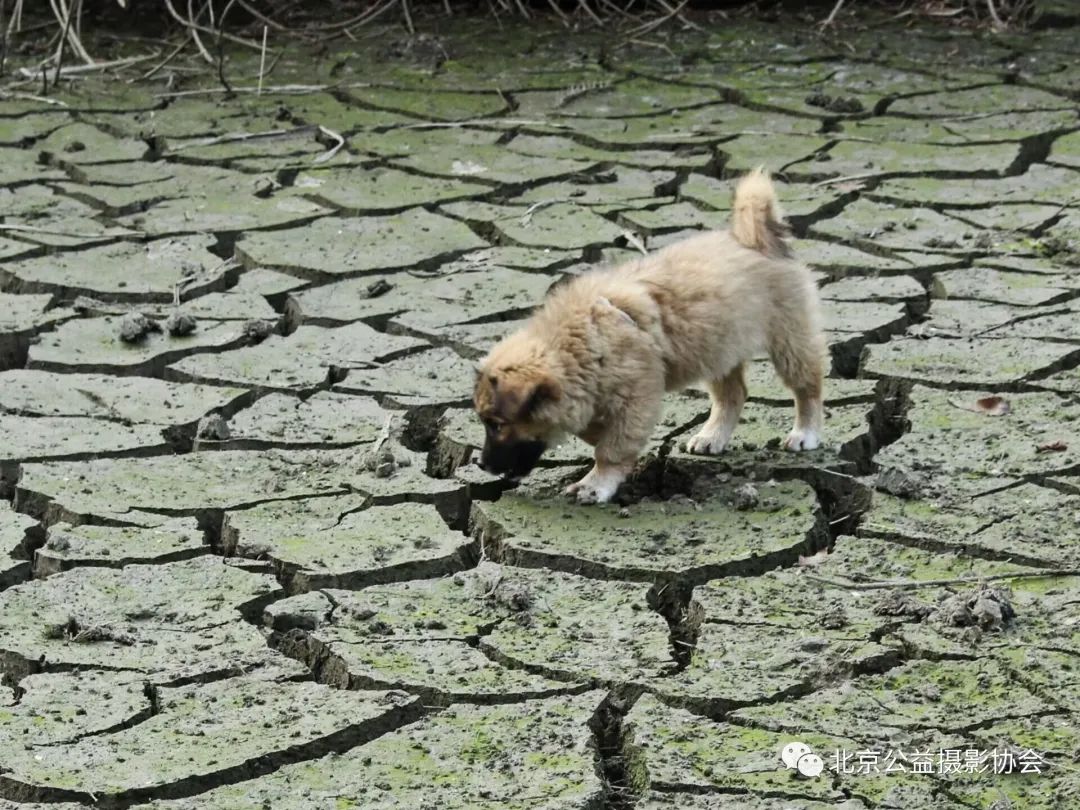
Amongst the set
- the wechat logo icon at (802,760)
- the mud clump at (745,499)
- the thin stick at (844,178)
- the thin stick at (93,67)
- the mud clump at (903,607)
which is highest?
the thin stick at (844,178)

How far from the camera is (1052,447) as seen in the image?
4.71m

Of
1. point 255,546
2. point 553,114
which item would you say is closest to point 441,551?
point 255,546

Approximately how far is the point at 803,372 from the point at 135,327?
82.4 inches

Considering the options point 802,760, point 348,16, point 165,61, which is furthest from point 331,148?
point 802,760

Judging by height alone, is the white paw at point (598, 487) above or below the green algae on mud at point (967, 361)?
below

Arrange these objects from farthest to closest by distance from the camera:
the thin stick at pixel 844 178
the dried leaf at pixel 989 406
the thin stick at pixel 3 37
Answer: the thin stick at pixel 3 37
the thin stick at pixel 844 178
the dried leaf at pixel 989 406

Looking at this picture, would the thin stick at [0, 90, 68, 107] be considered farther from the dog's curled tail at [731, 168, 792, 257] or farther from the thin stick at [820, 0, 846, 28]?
the dog's curled tail at [731, 168, 792, 257]

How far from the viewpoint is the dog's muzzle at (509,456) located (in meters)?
4.47

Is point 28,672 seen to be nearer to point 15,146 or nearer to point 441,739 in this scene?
point 441,739

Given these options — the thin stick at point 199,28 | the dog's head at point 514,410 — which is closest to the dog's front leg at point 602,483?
the dog's head at point 514,410

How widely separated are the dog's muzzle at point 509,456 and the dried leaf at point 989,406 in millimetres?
1292

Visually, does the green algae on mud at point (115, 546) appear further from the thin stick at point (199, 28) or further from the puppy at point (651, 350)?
the thin stick at point (199, 28)

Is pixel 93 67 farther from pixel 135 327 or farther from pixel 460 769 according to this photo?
pixel 460 769

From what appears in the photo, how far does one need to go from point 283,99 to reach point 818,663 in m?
5.66
